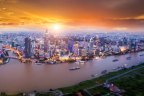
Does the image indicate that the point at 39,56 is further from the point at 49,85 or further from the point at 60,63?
the point at 49,85

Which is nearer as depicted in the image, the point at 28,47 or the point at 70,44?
the point at 28,47

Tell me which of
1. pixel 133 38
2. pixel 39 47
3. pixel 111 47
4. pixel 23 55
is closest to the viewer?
pixel 23 55

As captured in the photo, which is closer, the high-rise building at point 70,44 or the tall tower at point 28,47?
the tall tower at point 28,47

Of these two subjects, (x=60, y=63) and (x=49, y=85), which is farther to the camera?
(x=60, y=63)

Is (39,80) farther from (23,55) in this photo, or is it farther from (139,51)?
(139,51)

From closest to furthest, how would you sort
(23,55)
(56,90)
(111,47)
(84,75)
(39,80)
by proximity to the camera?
1. (56,90)
2. (39,80)
3. (84,75)
4. (23,55)
5. (111,47)

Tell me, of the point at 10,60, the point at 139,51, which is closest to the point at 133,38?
the point at 139,51

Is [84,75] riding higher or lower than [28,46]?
lower

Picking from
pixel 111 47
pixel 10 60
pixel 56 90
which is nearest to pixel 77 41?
pixel 111 47

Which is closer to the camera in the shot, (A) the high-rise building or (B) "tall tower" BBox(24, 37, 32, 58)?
(B) "tall tower" BBox(24, 37, 32, 58)
